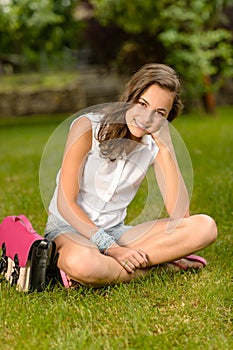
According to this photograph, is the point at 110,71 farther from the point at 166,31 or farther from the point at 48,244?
the point at 48,244

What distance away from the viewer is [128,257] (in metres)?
2.89

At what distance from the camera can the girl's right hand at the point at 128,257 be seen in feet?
9.43

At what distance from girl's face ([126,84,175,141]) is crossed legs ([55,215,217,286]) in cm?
43

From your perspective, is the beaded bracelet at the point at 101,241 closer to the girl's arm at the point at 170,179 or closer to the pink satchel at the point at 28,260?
the pink satchel at the point at 28,260

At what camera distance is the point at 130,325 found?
2412 millimetres

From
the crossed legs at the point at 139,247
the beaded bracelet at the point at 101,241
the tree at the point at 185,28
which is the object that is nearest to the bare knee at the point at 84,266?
the crossed legs at the point at 139,247

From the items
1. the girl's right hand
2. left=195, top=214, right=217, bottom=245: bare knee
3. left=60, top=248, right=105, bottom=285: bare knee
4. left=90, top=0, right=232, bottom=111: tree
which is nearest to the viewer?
left=60, top=248, right=105, bottom=285: bare knee

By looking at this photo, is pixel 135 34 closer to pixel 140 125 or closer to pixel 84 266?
pixel 140 125

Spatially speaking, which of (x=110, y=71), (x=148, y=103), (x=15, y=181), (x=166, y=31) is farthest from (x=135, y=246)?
(x=110, y=71)

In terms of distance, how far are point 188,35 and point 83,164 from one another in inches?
358

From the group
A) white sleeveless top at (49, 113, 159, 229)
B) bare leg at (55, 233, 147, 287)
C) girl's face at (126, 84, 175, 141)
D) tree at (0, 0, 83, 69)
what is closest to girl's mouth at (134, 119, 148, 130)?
girl's face at (126, 84, 175, 141)

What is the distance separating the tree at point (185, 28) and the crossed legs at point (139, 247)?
837cm

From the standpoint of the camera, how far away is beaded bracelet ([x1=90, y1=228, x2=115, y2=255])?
9.53 feet

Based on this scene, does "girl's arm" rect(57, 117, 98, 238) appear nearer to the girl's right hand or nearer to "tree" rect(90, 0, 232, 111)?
the girl's right hand
